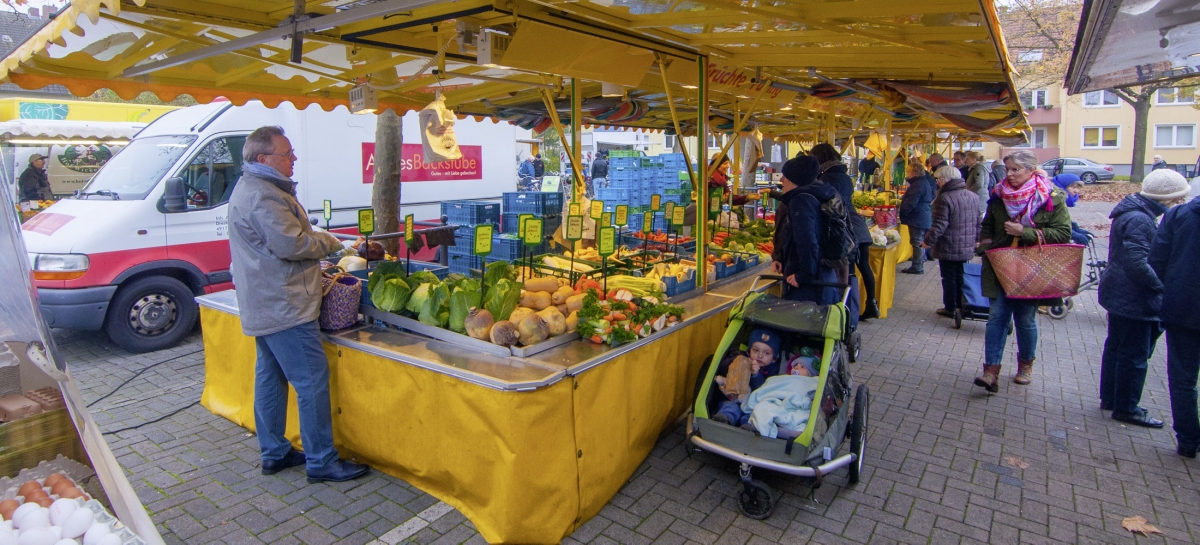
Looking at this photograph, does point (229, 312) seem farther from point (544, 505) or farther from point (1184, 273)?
point (1184, 273)

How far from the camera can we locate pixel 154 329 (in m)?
6.80

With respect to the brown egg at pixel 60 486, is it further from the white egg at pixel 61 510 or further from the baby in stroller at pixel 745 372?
the baby in stroller at pixel 745 372

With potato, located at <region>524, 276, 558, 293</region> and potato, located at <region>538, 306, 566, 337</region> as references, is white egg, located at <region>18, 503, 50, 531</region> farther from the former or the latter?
potato, located at <region>524, 276, 558, 293</region>

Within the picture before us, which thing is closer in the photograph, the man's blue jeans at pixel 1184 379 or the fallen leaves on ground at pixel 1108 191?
the man's blue jeans at pixel 1184 379

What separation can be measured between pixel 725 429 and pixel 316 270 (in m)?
2.45

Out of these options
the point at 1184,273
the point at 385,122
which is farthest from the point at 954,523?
the point at 385,122

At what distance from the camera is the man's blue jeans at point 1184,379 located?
4.18 metres

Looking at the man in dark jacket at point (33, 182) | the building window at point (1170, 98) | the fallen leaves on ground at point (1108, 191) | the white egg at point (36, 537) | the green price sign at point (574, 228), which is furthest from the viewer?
the building window at point (1170, 98)

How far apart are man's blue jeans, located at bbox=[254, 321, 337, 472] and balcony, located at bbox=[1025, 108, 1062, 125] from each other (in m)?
44.8

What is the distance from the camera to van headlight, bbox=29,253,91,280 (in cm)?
625

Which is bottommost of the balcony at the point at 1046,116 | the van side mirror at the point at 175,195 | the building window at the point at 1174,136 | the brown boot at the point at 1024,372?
the brown boot at the point at 1024,372

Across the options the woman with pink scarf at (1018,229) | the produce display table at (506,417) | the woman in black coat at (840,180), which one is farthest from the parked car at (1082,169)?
the produce display table at (506,417)

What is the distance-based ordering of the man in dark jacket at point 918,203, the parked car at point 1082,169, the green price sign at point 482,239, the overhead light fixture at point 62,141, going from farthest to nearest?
the parked car at point 1082,169, the overhead light fixture at point 62,141, the man in dark jacket at point 918,203, the green price sign at point 482,239

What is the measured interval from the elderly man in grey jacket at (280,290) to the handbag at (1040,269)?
4892 millimetres
